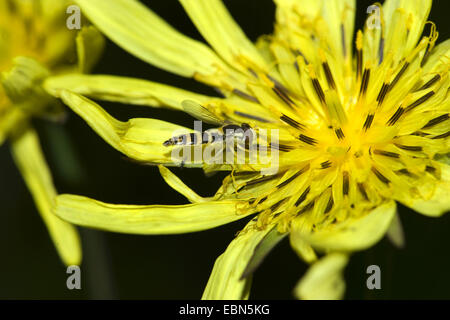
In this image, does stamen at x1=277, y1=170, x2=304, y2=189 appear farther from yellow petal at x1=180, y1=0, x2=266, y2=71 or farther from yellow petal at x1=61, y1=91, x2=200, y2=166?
yellow petal at x1=180, y1=0, x2=266, y2=71

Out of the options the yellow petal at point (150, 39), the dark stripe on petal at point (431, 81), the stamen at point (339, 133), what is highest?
the yellow petal at point (150, 39)

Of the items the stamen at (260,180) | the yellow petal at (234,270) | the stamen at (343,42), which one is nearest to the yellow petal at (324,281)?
the yellow petal at (234,270)

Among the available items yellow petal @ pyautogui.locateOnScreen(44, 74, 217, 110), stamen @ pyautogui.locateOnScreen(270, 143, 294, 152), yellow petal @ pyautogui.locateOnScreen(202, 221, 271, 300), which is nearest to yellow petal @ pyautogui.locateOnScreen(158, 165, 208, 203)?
yellow petal @ pyautogui.locateOnScreen(202, 221, 271, 300)

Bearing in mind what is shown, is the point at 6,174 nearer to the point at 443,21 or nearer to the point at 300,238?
the point at 300,238

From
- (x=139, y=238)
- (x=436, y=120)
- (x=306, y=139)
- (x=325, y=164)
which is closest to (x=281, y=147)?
(x=306, y=139)

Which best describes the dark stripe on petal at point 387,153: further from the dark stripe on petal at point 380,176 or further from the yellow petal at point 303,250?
the yellow petal at point 303,250

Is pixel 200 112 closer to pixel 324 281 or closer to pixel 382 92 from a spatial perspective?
pixel 382 92
